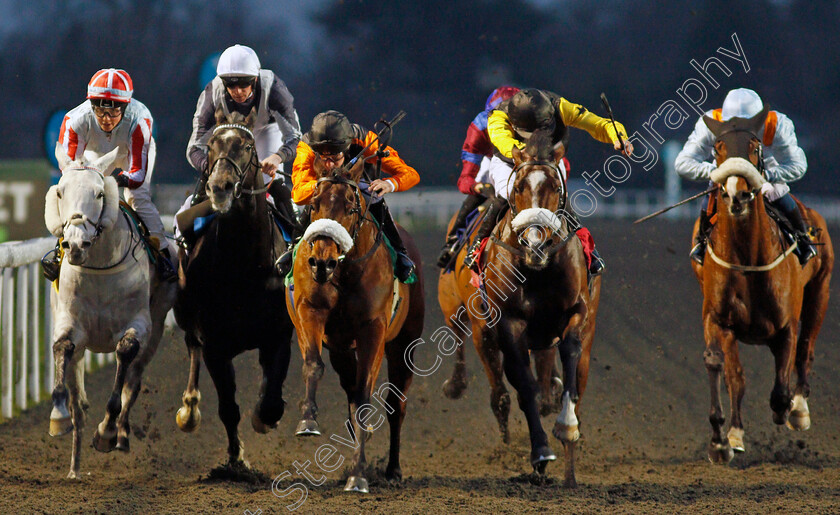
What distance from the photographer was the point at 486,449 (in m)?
8.16

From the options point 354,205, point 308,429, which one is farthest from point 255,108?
point 308,429

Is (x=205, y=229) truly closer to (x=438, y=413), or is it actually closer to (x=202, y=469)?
(x=202, y=469)

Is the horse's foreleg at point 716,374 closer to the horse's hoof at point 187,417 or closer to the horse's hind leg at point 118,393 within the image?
the horse's hoof at point 187,417

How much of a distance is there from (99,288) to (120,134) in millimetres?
1103

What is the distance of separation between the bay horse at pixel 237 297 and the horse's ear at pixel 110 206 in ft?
1.85

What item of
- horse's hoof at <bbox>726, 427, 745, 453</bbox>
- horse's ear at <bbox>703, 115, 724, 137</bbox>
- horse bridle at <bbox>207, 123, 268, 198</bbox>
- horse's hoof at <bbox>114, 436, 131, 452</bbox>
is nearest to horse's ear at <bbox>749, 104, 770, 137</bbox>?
horse's ear at <bbox>703, 115, 724, 137</bbox>

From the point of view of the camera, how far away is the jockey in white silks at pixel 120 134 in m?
6.62

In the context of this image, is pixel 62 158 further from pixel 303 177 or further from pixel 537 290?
pixel 537 290

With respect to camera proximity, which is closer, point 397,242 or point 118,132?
point 397,242

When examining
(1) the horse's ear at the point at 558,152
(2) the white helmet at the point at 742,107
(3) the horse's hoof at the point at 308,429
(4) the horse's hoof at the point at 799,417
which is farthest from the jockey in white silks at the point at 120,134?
(4) the horse's hoof at the point at 799,417

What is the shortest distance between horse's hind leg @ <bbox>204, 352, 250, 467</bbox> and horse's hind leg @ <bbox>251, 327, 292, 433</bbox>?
0.92ft

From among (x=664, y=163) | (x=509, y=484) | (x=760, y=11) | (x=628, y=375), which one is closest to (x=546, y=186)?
(x=509, y=484)

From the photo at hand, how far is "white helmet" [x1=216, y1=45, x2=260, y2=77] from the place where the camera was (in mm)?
6770

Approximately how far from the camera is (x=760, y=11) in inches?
1192
